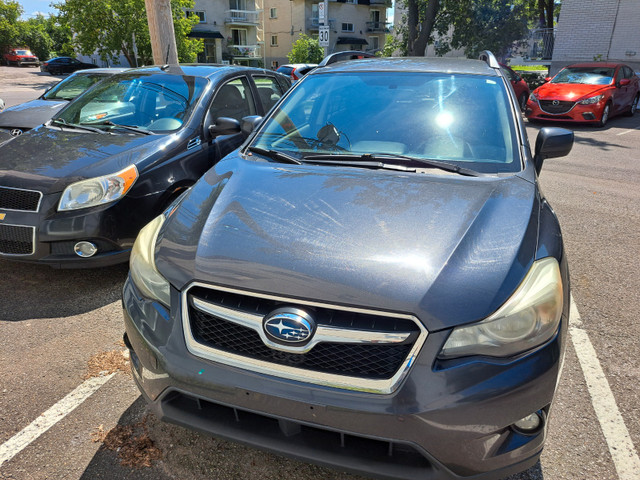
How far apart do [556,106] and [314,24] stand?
42.6m

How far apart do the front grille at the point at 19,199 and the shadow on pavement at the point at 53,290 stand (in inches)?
26.8

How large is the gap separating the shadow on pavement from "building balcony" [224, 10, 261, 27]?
48.0 metres

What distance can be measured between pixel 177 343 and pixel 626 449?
208 cm

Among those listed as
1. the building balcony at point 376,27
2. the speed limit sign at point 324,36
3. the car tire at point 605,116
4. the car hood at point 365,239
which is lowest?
the car tire at point 605,116

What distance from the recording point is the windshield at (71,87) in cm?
817

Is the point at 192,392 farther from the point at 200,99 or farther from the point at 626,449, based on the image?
the point at 200,99

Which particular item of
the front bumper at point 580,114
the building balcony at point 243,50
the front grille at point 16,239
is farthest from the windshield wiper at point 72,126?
the building balcony at point 243,50

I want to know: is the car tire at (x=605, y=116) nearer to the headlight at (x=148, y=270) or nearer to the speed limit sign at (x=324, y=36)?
the speed limit sign at (x=324, y=36)

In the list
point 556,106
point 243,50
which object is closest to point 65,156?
point 556,106

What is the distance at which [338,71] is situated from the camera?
11.6 ft

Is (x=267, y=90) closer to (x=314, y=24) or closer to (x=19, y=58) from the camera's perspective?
(x=314, y=24)

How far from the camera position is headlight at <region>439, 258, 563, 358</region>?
163 cm

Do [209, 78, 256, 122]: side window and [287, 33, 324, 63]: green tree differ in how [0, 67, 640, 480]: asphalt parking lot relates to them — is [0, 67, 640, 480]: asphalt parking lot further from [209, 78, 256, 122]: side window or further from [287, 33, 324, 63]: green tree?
[287, 33, 324, 63]: green tree

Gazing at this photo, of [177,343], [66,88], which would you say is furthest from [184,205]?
[66,88]
